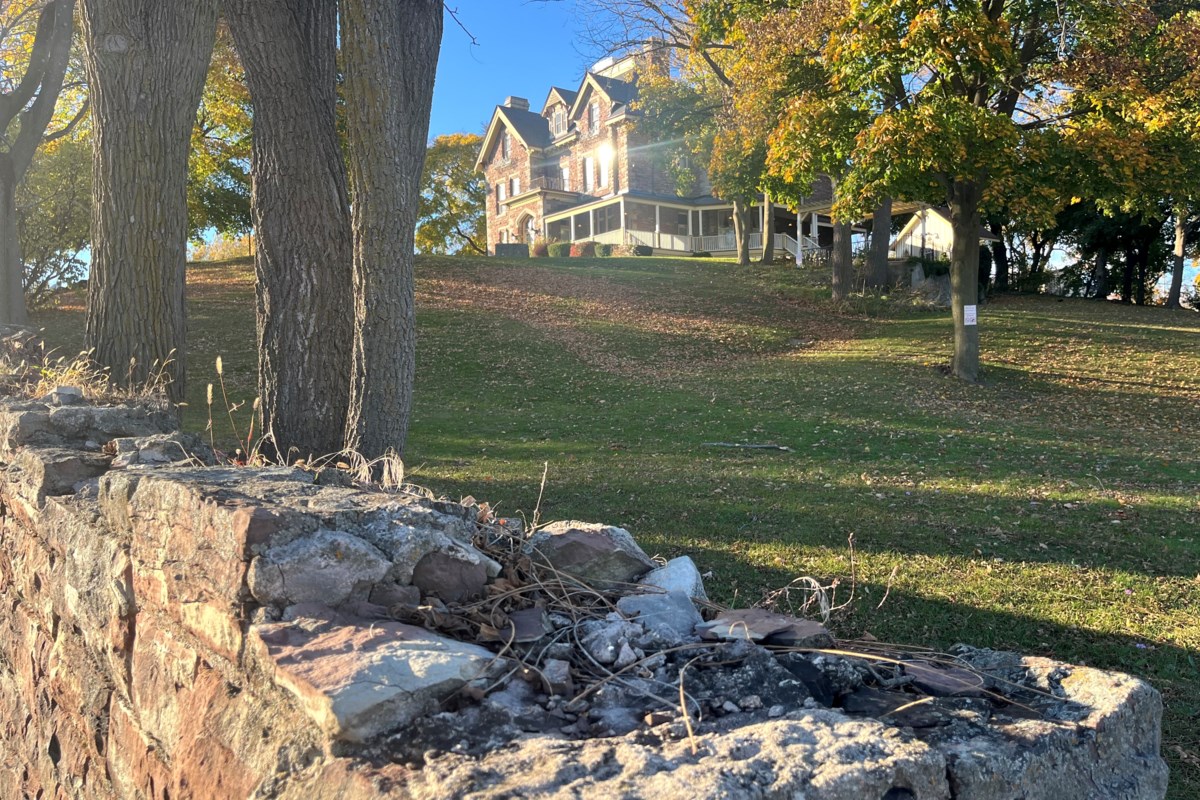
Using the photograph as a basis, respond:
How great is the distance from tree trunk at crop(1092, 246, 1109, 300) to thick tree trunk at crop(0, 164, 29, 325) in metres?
41.2

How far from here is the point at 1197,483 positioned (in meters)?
8.53

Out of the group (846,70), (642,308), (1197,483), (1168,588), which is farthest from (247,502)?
(642,308)

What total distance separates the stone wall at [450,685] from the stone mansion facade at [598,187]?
116ft

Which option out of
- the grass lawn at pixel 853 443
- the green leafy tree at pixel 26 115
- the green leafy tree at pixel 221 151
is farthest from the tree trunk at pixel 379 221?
the green leafy tree at pixel 221 151

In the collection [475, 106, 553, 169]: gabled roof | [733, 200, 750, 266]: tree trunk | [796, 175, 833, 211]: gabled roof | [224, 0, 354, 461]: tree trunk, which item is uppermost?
[475, 106, 553, 169]: gabled roof

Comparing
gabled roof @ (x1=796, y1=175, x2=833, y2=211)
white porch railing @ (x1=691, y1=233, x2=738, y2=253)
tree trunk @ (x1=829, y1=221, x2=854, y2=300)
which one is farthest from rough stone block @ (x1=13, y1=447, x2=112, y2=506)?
white porch railing @ (x1=691, y1=233, x2=738, y2=253)

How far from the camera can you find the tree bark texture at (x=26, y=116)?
43.3ft

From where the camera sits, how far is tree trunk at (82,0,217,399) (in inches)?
230

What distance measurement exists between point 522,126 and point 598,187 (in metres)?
7.05

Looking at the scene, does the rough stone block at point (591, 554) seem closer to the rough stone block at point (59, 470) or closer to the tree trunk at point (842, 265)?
the rough stone block at point (59, 470)

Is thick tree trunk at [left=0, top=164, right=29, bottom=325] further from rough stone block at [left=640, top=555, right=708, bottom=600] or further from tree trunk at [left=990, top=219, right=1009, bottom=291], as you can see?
tree trunk at [left=990, top=219, right=1009, bottom=291]

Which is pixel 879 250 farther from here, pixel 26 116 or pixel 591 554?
pixel 591 554

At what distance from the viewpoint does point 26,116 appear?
13.8m

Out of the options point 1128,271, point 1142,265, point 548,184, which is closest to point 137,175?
point 1128,271
